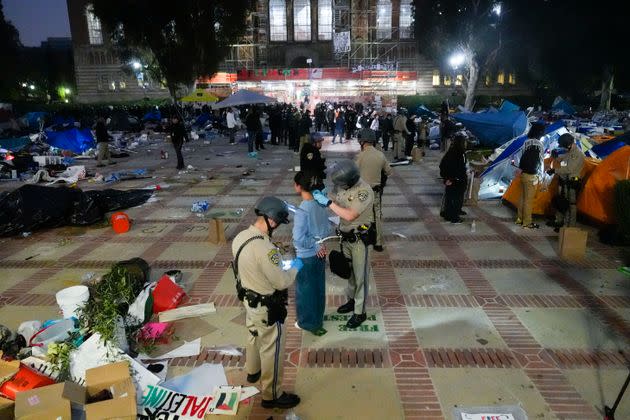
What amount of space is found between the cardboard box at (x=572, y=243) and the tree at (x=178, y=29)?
93.2 feet

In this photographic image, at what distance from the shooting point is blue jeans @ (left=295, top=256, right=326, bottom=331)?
466cm

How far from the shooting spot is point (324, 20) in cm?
4706

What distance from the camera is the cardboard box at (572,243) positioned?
22.7 feet

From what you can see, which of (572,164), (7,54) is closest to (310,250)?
(572,164)

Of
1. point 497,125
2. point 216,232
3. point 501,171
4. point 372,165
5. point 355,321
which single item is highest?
point 497,125

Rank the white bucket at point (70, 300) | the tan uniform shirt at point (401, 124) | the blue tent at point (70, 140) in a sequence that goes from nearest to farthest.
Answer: the white bucket at point (70, 300) < the tan uniform shirt at point (401, 124) < the blue tent at point (70, 140)

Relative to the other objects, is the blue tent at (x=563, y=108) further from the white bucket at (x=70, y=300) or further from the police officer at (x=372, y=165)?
the white bucket at (x=70, y=300)

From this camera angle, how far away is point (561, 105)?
96.1 feet

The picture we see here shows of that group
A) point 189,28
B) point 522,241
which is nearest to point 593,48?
point 189,28

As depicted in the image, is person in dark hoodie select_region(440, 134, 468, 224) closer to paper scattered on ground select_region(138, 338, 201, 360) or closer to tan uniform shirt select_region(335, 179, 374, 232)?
tan uniform shirt select_region(335, 179, 374, 232)

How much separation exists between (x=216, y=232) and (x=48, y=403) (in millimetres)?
4897

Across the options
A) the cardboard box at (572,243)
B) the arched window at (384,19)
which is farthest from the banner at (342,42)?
the cardboard box at (572,243)

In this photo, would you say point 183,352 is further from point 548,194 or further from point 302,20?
point 302,20

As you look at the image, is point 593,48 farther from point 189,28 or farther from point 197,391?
point 197,391
